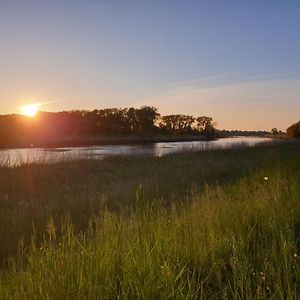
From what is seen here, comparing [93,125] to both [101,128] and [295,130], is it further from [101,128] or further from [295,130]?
[295,130]

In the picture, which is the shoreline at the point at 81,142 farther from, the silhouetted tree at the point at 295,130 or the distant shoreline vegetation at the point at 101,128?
the silhouetted tree at the point at 295,130

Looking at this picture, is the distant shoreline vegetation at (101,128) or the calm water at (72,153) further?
the distant shoreline vegetation at (101,128)

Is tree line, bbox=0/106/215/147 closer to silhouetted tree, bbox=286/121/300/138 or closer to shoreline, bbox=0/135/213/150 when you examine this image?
shoreline, bbox=0/135/213/150

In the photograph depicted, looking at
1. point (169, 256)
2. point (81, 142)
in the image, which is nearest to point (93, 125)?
point (81, 142)

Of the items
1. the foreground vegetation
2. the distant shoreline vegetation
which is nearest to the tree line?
the distant shoreline vegetation

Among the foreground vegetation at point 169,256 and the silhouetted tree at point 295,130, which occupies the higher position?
the silhouetted tree at point 295,130

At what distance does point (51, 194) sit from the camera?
16.4 m

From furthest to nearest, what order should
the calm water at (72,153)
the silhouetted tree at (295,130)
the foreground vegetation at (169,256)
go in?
the silhouetted tree at (295,130) < the calm water at (72,153) < the foreground vegetation at (169,256)

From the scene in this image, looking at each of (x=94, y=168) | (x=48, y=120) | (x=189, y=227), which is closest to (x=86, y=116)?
(x=48, y=120)

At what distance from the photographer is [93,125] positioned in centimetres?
10838

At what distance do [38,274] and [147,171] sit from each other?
63.9ft

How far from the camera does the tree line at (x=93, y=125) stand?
263 ft

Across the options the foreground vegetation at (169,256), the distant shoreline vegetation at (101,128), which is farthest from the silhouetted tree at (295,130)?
the foreground vegetation at (169,256)

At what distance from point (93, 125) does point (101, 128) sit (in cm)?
216
